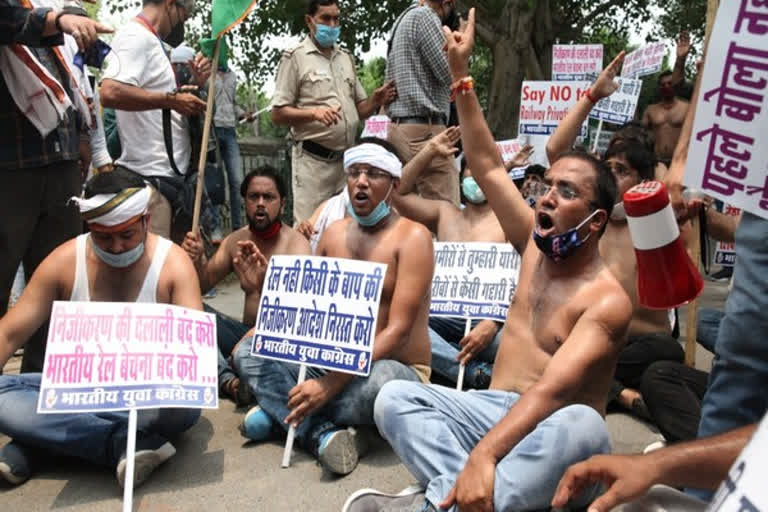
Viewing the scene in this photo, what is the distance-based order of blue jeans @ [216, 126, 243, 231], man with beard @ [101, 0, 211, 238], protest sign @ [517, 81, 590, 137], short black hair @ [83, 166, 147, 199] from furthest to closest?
1. blue jeans @ [216, 126, 243, 231]
2. protest sign @ [517, 81, 590, 137]
3. man with beard @ [101, 0, 211, 238]
4. short black hair @ [83, 166, 147, 199]

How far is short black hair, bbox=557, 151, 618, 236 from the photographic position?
287cm

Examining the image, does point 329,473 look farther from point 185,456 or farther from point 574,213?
point 574,213

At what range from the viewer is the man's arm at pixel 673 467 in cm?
157

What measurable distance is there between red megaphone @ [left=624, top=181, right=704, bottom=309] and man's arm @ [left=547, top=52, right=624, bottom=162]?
6.33 feet

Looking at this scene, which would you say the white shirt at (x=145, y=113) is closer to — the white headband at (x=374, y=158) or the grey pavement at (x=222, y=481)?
the white headband at (x=374, y=158)

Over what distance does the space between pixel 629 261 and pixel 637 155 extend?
25.8 inches

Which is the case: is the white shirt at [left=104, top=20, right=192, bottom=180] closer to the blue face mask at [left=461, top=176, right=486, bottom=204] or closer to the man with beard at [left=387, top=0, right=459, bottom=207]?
the man with beard at [left=387, top=0, right=459, bottom=207]

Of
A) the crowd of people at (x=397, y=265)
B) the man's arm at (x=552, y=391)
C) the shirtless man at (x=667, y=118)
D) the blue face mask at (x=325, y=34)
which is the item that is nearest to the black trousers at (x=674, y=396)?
the crowd of people at (x=397, y=265)

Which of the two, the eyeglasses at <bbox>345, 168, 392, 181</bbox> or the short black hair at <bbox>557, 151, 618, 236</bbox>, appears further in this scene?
the eyeglasses at <bbox>345, 168, 392, 181</bbox>

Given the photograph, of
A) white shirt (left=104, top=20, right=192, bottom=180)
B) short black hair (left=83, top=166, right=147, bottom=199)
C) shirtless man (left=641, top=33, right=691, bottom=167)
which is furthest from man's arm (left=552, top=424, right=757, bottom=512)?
shirtless man (left=641, top=33, right=691, bottom=167)

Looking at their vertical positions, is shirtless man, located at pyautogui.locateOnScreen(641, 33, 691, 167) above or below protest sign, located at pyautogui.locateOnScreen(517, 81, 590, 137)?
below

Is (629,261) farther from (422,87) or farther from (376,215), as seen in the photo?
(422,87)

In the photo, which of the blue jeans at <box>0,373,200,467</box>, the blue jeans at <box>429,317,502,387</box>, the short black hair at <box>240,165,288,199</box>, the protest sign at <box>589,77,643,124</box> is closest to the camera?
the blue jeans at <box>0,373,200,467</box>

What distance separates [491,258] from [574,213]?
1.65 m
